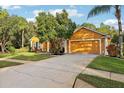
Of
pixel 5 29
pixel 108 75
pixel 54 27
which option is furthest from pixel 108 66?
pixel 5 29

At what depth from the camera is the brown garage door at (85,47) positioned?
2714 cm

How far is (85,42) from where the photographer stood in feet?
93.6

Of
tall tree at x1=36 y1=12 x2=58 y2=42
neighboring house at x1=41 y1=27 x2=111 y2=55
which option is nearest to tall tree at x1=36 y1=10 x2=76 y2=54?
tall tree at x1=36 y1=12 x2=58 y2=42

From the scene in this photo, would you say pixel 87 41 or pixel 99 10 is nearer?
pixel 99 10

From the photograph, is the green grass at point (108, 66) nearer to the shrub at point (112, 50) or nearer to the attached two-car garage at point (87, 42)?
the shrub at point (112, 50)

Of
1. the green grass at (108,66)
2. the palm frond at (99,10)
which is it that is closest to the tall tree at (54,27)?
the palm frond at (99,10)

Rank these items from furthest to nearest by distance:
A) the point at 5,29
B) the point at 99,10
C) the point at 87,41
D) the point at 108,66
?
the point at 87,41, the point at 5,29, the point at 99,10, the point at 108,66

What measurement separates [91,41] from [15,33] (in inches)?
283

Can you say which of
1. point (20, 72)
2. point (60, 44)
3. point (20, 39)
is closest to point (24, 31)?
point (20, 39)

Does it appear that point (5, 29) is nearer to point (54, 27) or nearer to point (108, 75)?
point (54, 27)

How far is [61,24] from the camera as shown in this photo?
27.3 metres

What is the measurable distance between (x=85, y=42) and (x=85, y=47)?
1.64ft
